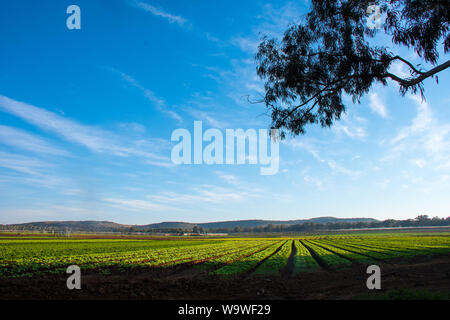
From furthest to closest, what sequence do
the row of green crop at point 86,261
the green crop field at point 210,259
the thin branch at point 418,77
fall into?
the row of green crop at point 86,261, the green crop field at point 210,259, the thin branch at point 418,77

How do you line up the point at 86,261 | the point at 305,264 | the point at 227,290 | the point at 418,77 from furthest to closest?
the point at 86,261
the point at 305,264
the point at 227,290
the point at 418,77

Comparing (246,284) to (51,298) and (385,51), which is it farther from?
(385,51)

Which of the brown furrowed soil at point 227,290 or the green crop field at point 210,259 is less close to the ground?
the brown furrowed soil at point 227,290

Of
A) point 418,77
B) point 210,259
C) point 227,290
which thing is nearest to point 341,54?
point 418,77

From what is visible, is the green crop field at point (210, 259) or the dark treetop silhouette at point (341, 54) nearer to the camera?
the dark treetop silhouette at point (341, 54)

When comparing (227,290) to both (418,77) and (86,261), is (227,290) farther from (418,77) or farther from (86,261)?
(86,261)

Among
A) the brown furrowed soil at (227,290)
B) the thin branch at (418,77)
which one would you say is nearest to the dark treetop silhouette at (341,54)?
the thin branch at (418,77)

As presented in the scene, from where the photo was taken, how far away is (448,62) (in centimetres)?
1012

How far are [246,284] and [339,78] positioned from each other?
1069 cm

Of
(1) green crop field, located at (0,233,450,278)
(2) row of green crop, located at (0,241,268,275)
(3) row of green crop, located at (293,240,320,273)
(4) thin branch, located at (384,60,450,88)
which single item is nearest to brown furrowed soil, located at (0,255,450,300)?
(1) green crop field, located at (0,233,450,278)

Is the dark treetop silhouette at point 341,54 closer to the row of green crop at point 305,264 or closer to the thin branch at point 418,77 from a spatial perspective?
the thin branch at point 418,77

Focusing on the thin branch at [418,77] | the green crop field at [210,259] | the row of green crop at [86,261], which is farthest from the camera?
the row of green crop at [86,261]

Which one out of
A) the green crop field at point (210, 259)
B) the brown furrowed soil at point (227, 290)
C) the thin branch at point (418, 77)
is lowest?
the green crop field at point (210, 259)
